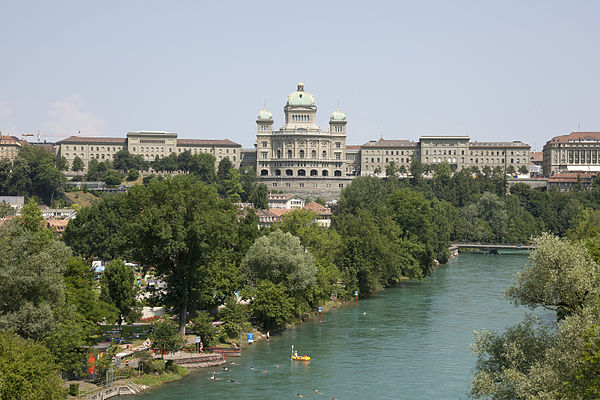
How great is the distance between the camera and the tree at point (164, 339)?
40094 millimetres

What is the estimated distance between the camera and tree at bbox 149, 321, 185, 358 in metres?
40.1

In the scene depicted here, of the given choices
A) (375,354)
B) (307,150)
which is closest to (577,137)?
(307,150)

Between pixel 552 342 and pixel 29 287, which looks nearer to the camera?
pixel 552 342

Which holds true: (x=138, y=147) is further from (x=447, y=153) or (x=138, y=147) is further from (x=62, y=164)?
(x=447, y=153)

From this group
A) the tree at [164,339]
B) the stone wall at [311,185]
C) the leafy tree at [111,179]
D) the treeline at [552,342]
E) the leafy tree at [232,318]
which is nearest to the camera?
the treeline at [552,342]

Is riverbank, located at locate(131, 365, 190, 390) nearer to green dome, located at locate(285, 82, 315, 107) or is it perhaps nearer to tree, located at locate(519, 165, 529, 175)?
green dome, located at locate(285, 82, 315, 107)

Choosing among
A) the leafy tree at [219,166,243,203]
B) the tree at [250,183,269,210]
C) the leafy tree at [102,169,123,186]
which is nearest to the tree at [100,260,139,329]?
the tree at [250,183,269,210]

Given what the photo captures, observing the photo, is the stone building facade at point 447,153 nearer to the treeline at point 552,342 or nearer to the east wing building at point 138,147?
the east wing building at point 138,147

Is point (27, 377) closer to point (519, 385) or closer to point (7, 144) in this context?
point (519, 385)

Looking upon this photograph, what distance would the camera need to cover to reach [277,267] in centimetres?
5119

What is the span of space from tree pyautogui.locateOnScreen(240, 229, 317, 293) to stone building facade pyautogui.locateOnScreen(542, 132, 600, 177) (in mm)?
129467

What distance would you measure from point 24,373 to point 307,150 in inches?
5163

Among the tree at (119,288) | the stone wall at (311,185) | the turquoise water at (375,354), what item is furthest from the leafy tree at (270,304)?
the stone wall at (311,185)

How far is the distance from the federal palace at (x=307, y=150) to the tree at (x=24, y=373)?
4797 inches
